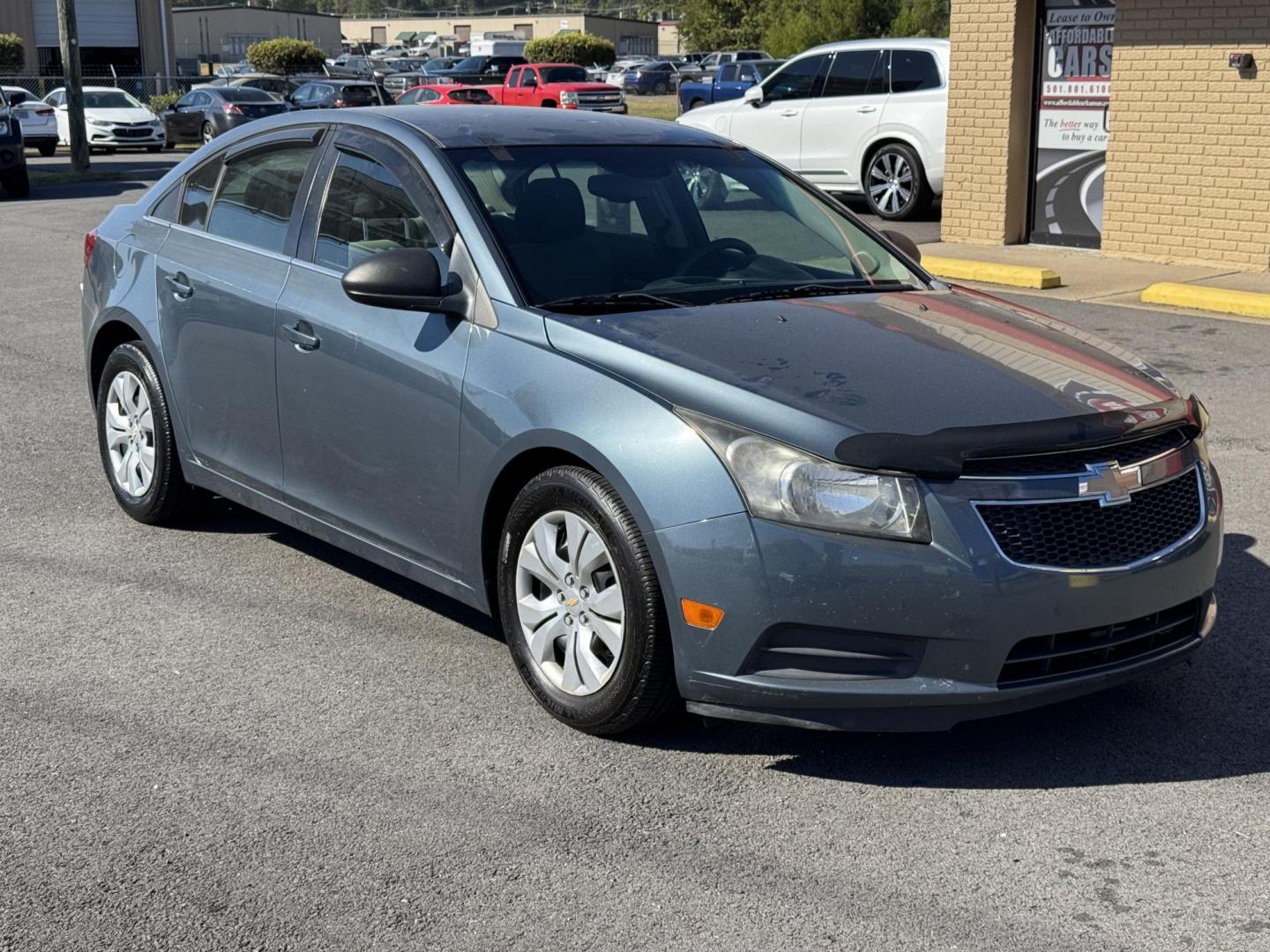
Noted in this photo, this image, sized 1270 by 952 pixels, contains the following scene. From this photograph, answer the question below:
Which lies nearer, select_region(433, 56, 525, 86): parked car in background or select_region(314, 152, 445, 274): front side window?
select_region(314, 152, 445, 274): front side window

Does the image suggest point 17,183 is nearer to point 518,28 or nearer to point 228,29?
point 228,29

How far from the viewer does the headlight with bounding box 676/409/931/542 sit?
3.80 m

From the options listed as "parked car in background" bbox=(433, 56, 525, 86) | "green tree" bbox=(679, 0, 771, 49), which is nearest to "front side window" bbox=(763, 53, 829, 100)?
"parked car in background" bbox=(433, 56, 525, 86)

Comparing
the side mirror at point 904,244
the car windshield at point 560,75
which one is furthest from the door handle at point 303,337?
the car windshield at point 560,75

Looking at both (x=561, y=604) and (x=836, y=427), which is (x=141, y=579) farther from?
(x=836, y=427)

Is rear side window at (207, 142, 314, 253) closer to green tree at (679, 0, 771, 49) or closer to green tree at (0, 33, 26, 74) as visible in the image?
green tree at (0, 33, 26, 74)

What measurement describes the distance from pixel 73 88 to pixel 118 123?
7.42 metres

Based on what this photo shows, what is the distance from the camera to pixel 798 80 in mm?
19219

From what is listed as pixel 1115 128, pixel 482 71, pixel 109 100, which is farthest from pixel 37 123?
pixel 1115 128

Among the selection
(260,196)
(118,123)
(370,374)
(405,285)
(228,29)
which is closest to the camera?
(405,285)

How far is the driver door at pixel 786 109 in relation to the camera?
19.0m

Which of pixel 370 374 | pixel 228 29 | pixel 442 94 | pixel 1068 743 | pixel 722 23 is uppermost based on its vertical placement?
pixel 228 29

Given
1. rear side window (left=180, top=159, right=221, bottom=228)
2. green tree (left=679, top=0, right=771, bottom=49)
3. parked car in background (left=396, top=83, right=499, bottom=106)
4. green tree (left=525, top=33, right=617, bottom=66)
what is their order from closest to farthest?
rear side window (left=180, top=159, right=221, bottom=228)
parked car in background (left=396, top=83, right=499, bottom=106)
green tree (left=679, top=0, right=771, bottom=49)
green tree (left=525, top=33, right=617, bottom=66)

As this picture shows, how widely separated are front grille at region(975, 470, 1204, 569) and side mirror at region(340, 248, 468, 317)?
176 cm
